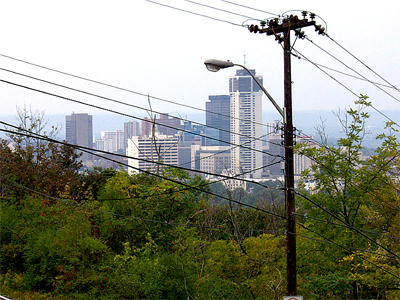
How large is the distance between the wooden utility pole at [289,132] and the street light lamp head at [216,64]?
1456 mm

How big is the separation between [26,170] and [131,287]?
14.0m

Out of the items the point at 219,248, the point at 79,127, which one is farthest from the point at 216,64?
the point at 79,127

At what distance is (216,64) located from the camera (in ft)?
27.0

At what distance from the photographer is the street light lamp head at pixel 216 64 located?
8.20m

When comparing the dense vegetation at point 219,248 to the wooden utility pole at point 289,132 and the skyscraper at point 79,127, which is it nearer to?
the wooden utility pole at point 289,132

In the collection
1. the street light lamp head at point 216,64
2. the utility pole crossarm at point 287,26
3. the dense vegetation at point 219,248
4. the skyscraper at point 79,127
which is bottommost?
the dense vegetation at point 219,248

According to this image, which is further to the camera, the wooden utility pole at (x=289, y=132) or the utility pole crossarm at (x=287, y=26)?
the utility pole crossarm at (x=287, y=26)

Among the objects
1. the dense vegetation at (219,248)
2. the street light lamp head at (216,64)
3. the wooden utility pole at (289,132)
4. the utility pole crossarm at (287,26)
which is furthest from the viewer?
the dense vegetation at (219,248)

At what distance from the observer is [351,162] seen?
14492 mm

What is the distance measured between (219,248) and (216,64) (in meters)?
7.93

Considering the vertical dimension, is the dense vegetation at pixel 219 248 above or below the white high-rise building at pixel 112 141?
below

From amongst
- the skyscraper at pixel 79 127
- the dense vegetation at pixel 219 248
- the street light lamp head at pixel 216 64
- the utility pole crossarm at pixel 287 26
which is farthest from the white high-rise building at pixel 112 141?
the street light lamp head at pixel 216 64

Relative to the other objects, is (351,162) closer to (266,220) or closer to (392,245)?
(392,245)

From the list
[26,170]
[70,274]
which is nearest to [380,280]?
[70,274]
